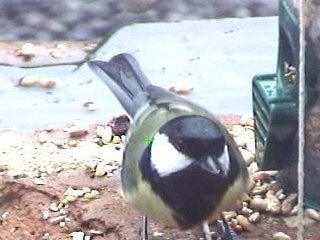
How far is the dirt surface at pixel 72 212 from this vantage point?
10.7 ft

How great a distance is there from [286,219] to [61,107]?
1036mm

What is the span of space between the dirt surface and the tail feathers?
22 centimetres

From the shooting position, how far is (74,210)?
336cm

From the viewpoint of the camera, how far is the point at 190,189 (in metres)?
2.82

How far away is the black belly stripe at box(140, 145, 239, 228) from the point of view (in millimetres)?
2807

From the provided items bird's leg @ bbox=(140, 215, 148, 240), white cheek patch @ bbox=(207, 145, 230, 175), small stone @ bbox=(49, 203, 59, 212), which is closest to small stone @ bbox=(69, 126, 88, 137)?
small stone @ bbox=(49, 203, 59, 212)

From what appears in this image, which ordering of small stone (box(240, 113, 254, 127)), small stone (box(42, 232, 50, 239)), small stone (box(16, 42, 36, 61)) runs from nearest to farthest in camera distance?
1. small stone (box(42, 232, 50, 239))
2. small stone (box(240, 113, 254, 127))
3. small stone (box(16, 42, 36, 61))

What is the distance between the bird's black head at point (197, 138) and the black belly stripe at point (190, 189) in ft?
0.14

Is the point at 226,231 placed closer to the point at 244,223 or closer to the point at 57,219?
the point at 244,223

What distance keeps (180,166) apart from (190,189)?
0.06m

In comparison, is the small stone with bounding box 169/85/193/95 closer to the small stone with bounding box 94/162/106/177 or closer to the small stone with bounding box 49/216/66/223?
the small stone with bounding box 94/162/106/177

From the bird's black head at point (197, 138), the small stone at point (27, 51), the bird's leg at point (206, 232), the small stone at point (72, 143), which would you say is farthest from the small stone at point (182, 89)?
the bird's black head at point (197, 138)

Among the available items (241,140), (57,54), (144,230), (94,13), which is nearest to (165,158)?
(144,230)

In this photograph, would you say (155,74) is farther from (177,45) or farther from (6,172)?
(6,172)
